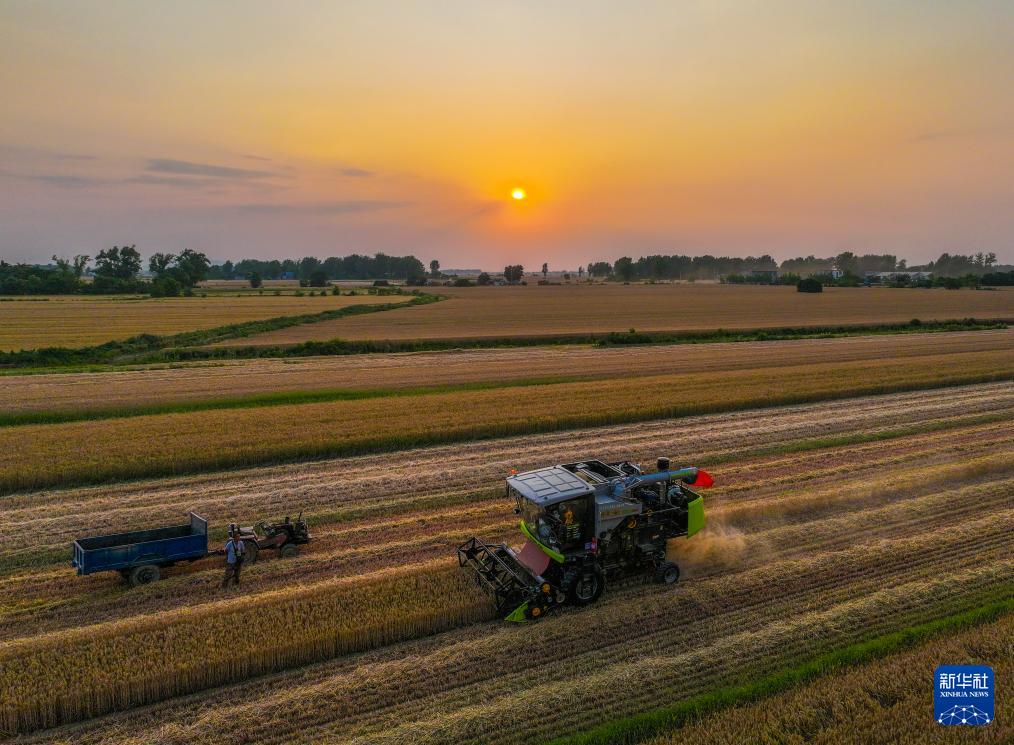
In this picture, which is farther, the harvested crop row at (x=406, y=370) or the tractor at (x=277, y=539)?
the harvested crop row at (x=406, y=370)

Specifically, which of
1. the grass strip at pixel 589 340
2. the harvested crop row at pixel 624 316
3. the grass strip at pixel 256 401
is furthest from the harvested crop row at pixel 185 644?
the harvested crop row at pixel 624 316

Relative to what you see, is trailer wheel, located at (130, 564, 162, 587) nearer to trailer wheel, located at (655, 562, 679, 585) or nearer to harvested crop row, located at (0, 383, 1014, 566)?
harvested crop row, located at (0, 383, 1014, 566)

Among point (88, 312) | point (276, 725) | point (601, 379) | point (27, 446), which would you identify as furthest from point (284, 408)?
point (88, 312)

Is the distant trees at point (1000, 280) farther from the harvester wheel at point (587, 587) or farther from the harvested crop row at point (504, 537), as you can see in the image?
the harvester wheel at point (587, 587)

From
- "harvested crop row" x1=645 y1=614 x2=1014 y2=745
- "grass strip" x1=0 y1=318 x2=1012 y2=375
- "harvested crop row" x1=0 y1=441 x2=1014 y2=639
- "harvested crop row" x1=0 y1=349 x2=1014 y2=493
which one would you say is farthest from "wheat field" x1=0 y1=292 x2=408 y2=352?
"harvested crop row" x1=645 y1=614 x2=1014 y2=745

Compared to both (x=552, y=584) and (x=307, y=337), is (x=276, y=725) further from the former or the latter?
(x=307, y=337)

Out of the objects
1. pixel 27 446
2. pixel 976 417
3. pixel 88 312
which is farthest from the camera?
pixel 88 312

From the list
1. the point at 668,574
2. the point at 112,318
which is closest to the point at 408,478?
the point at 668,574
